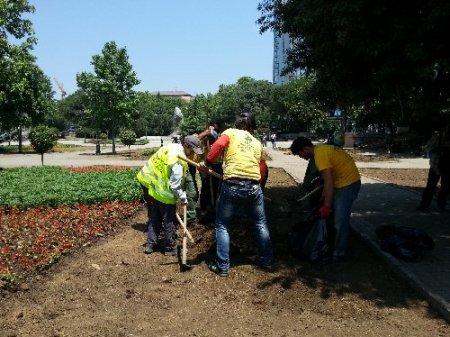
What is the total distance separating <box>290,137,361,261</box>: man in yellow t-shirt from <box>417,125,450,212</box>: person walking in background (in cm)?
397

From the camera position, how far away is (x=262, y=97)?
83.0m

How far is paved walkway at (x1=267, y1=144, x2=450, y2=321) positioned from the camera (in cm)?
485

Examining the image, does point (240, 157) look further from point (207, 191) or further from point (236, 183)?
point (207, 191)

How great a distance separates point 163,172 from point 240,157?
1.33 metres

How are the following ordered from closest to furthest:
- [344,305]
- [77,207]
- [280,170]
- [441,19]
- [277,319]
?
[277,319], [344,305], [441,19], [77,207], [280,170]

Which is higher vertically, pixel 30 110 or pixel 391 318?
pixel 30 110

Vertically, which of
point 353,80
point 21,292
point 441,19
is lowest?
point 21,292

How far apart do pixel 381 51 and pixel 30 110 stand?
35.3 m

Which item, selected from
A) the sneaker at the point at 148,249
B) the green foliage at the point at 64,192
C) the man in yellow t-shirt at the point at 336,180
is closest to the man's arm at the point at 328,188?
the man in yellow t-shirt at the point at 336,180

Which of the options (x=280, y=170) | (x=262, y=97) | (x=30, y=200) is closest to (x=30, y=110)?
(x=280, y=170)

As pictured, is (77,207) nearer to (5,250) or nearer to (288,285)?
(5,250)

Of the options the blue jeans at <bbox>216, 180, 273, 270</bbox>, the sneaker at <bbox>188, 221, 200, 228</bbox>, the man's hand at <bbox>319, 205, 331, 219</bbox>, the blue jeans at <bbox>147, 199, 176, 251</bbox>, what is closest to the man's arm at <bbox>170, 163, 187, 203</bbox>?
the blue jeans at <bbox>147, 199, 176, 251</bbox>

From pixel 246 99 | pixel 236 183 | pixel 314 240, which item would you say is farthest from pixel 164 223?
pixel 246 99

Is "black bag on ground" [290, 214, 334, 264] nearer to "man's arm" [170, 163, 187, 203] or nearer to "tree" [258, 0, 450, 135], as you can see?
"man's arm" [170, 163, 187, 203]
